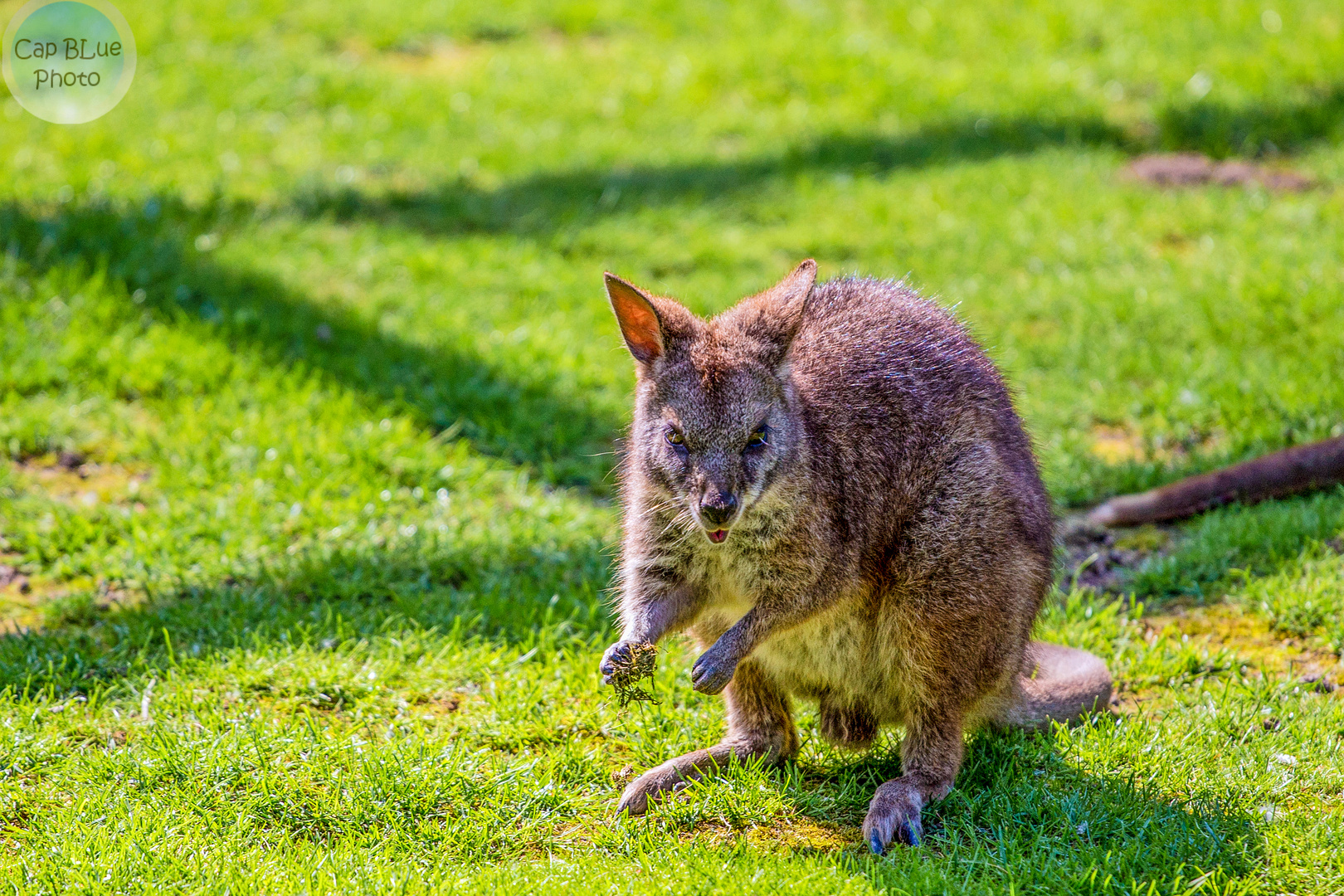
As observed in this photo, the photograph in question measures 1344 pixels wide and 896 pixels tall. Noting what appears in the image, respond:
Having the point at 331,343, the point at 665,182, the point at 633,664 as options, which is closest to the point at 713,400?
the point at 633,664

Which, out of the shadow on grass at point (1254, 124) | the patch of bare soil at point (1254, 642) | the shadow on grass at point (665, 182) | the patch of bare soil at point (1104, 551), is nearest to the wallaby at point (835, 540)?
the patch of bare soil at point (1254, 642)

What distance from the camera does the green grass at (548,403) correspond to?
374 centimetres

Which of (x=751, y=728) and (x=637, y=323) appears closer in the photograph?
(x=637, y=323)

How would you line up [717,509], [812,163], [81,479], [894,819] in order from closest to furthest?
1. [717,509]
2. [894,819]
3. [81,479]
4. [812,163]

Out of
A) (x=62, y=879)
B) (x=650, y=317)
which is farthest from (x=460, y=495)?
(x=62, y=879)

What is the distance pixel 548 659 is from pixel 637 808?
88 cm

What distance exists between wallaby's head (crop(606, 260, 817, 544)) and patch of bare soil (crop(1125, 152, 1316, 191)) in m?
5.15

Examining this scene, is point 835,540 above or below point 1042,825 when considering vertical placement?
above

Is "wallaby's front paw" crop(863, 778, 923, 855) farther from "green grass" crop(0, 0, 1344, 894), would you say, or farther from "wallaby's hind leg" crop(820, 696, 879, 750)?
"wallaby's hind leg" crop(820, 696, 879, 750)

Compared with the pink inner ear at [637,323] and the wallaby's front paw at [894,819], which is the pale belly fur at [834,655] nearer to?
the wallaby's front paw at [894,819]

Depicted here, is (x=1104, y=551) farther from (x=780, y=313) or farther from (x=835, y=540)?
(x=780, y=313)

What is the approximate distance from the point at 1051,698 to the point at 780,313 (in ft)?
4.78

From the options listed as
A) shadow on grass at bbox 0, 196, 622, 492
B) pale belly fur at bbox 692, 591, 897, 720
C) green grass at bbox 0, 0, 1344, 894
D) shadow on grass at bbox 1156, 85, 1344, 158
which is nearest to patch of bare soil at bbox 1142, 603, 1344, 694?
green grass at bbox 0, 0, 1344, 894

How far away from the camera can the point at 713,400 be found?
3768mm
